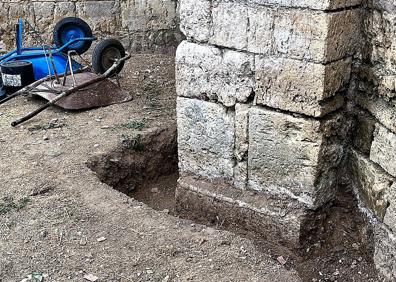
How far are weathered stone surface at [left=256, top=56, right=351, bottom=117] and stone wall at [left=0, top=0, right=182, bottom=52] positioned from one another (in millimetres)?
4306

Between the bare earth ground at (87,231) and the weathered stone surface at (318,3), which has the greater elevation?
the weathered stone surface at (318,3)

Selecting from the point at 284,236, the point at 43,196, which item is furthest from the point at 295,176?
the point at 43,196

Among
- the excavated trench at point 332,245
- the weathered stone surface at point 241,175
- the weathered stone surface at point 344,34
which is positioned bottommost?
the excavated trench at point 332,245

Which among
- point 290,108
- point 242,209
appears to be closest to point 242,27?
point 290,108

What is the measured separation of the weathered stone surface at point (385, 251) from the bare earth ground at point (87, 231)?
0.62m

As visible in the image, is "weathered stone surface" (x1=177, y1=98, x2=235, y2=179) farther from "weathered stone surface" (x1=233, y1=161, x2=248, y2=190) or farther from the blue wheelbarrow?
the blue wheelbarrow

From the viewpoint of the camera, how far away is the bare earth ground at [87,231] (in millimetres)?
3049

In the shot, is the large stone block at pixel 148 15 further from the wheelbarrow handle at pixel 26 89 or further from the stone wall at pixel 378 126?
the stone wall at pixel 378 126

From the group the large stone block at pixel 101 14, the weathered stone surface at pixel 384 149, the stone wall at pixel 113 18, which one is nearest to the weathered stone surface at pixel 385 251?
the weathered stone surface at pixel 384 149

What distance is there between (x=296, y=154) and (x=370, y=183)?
0.50m

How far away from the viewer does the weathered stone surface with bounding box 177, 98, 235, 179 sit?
370cm

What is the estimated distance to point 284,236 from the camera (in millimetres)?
3604

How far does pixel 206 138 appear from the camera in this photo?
3.82 metres

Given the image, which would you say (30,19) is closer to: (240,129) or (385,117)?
(240,129)
